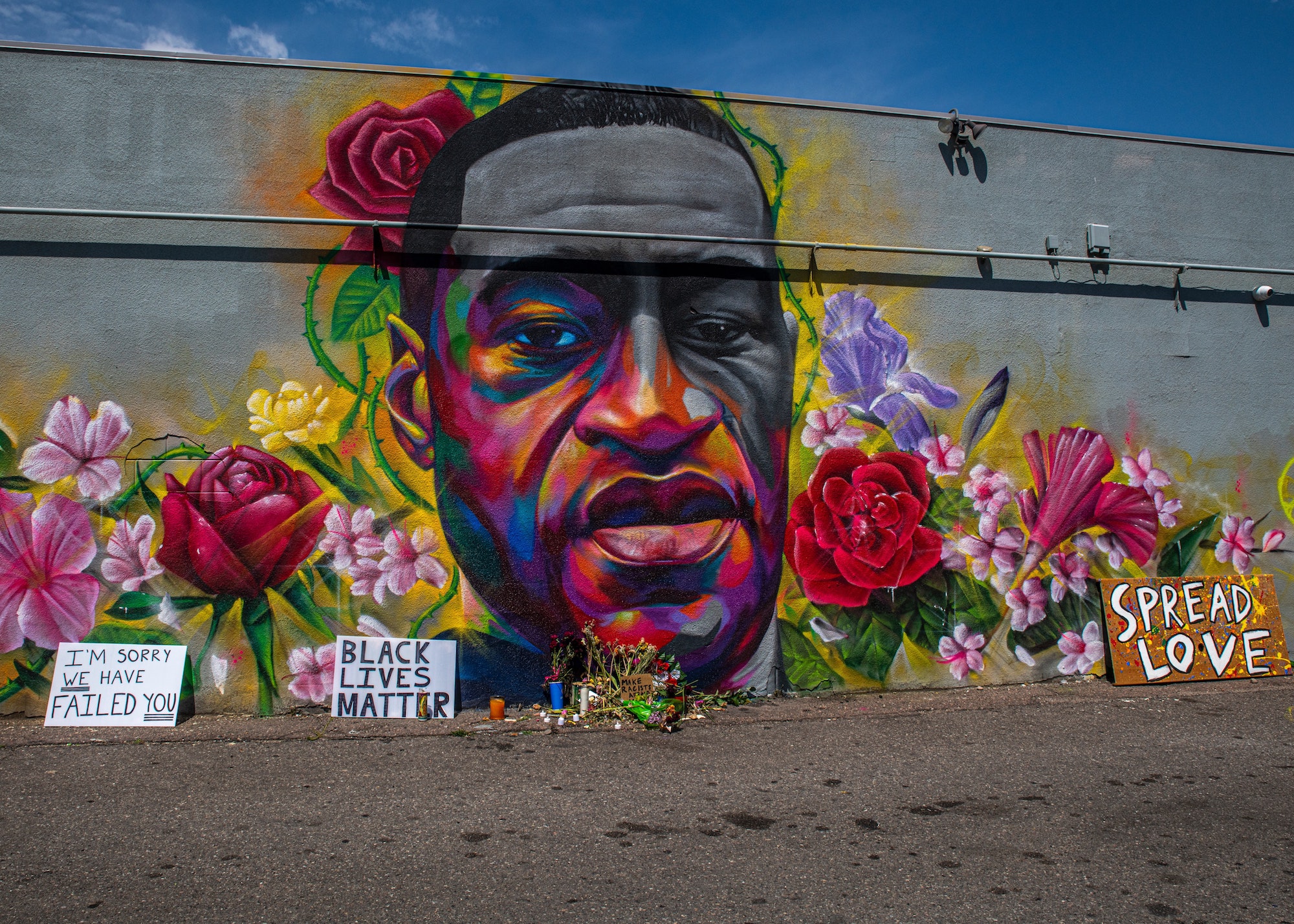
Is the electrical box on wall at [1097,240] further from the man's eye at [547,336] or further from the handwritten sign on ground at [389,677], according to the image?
the handwritten sign on ground at [389,677]

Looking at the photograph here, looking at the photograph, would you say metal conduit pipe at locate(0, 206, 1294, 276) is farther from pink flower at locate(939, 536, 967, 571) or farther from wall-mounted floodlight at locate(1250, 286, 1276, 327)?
pink flower at locate(939, 536, 967, 571)

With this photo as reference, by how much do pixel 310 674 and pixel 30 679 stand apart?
2.03 meters

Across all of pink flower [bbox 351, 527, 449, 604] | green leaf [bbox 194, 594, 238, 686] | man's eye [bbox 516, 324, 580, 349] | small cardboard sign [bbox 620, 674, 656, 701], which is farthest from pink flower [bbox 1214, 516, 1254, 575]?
green leaf [bbox 194, 594, 238, 686]

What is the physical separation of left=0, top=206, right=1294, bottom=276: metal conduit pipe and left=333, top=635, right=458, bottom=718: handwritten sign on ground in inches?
131

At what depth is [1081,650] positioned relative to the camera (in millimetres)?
7664

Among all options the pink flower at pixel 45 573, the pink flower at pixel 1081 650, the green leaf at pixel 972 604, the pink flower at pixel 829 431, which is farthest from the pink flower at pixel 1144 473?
the pink flower at pixel 45 573

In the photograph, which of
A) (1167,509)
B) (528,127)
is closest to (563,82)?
(528,127)

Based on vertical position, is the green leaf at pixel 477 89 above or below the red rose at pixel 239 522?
above

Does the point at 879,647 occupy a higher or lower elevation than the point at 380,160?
lower

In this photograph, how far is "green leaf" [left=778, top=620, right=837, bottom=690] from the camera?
713 centimetres

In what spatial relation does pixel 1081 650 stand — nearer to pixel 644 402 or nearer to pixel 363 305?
pixel 644 402

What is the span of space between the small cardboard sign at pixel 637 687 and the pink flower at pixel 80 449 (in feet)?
13.8

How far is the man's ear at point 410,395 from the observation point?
21.9ft

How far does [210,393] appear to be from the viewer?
6500 mm
